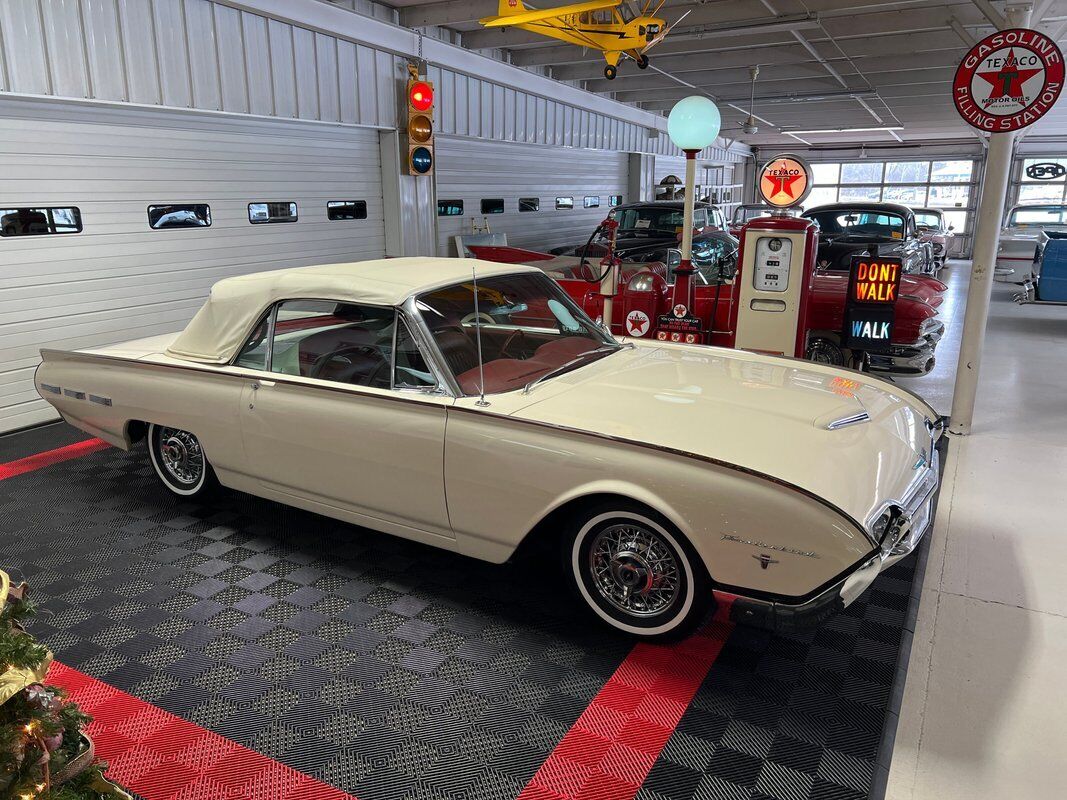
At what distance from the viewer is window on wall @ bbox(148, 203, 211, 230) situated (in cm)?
651

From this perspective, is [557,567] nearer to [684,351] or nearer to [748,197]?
[684,351]

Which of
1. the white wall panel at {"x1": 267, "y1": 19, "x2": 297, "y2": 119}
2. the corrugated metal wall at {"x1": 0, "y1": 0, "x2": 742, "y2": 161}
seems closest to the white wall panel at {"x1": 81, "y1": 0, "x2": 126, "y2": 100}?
the corrugated metal wall at {"x1": 0, "y1": 0, "x2": 742, "y2": 161}

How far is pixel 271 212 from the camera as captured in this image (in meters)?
7.62

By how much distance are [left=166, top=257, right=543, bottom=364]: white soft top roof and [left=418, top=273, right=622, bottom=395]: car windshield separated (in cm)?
9

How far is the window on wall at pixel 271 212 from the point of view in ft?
24.4

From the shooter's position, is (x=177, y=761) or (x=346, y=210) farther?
(x=346, y=210)

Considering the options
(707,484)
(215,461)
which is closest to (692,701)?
(707,484)

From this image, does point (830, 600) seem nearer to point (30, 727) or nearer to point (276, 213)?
point (30, 727)

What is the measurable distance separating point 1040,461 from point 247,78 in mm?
7211

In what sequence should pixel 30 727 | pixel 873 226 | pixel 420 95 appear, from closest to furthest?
pixel 30 727 → pixel 420 95 → pixel 873 226

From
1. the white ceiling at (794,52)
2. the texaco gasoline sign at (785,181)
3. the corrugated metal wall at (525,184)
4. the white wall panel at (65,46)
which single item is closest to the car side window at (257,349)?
the white wall panel at (65,46)

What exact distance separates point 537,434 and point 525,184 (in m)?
10.1

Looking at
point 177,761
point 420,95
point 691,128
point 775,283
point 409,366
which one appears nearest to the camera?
point 177,761

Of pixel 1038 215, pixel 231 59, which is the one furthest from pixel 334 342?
pixel 1038 215
